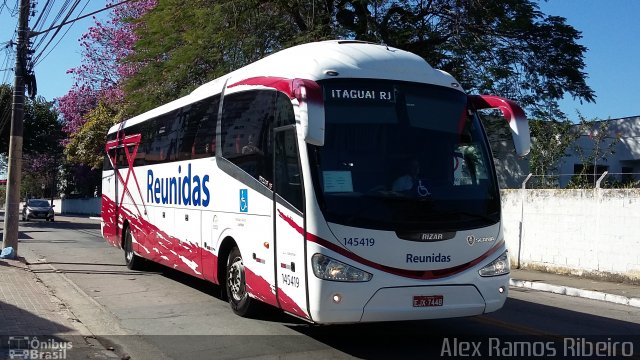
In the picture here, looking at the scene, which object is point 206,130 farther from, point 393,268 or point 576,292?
point 576,292

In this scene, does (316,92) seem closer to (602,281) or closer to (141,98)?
(602,281)

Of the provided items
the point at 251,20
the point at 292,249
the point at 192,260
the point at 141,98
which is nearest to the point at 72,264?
the point at 192,260

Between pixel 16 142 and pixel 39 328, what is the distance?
26.9 feet

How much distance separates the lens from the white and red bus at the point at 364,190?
20.1ft

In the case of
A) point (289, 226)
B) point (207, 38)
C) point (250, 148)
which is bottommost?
point (289, 226)

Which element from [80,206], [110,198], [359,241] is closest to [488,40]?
[110,198]

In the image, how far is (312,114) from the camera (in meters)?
5.73

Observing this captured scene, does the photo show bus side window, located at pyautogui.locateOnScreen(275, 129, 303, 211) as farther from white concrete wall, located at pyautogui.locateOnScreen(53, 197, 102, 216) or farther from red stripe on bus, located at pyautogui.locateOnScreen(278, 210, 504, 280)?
white concrete wall, located at pyautogui.locateOnScreen(53, 197, 102, 216)

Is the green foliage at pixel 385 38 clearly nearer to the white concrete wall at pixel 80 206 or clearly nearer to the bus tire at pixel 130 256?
the bus tire at pixel 130 256

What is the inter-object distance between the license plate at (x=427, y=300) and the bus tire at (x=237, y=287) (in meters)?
2.62

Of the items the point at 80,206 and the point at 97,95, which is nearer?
the point at 97,95

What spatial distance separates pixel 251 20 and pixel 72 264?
29.4 ft

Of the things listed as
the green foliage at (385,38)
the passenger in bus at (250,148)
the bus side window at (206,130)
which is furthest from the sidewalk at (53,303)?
the green foliage at (385,38)

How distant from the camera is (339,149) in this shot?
641cm
